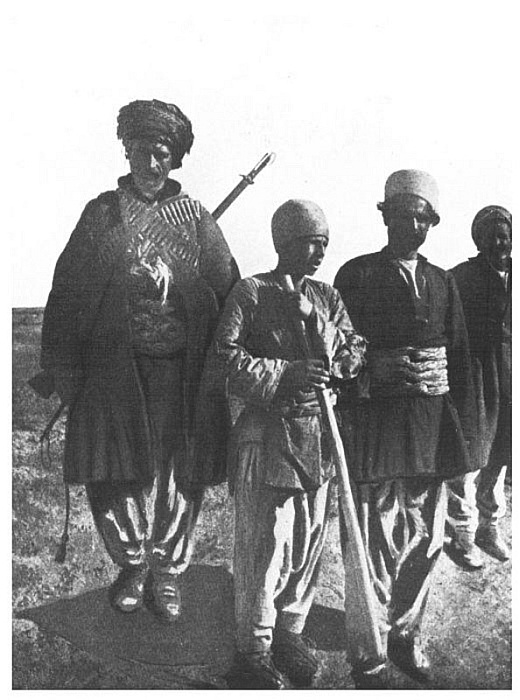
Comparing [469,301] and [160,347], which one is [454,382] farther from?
[160,347]

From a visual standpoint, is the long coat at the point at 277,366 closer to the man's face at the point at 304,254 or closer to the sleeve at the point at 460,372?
the man's face at the point at 304,254

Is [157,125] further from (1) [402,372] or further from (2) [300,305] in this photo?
(1) [402,372]

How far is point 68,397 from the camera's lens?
5199 millimetres

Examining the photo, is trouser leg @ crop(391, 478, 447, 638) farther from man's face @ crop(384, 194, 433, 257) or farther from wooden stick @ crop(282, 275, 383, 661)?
man's face @ crop(384, 194, 433, 257)

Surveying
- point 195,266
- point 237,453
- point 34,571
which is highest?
point 195,266

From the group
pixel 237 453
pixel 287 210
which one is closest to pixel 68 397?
pixel 237 453

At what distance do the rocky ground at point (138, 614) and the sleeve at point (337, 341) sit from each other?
2.42 feet

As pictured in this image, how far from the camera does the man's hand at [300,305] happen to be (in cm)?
511

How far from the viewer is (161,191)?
17.3 ft

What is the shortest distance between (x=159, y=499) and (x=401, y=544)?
3.72 feet

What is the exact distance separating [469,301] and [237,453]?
51.9 inches

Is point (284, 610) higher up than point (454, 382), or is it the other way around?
point (454, 382)

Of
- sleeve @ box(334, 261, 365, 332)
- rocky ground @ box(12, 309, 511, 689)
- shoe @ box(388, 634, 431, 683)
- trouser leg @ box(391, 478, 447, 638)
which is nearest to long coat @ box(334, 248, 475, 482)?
sleeve @ box(334, 261, 365, 332)

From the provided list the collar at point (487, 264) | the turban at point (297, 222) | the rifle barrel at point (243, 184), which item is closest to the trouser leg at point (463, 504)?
the collar at point (487, 264)
